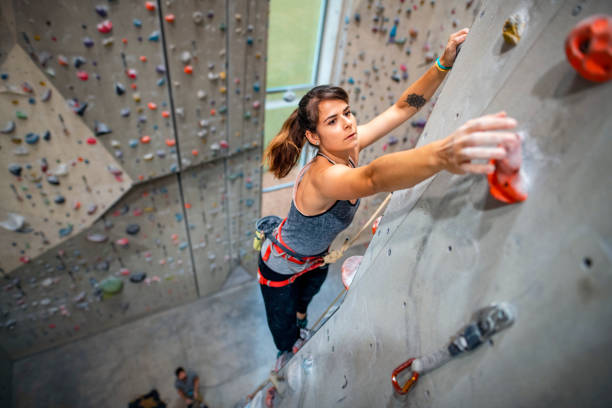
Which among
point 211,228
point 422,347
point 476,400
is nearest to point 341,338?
point 422,347

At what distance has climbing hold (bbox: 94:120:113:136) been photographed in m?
1.87

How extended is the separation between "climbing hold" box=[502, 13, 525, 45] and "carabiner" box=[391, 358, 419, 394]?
0.62 meters

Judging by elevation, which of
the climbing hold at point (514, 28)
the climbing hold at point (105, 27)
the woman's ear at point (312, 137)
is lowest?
the woman's ear at point (312, 137)

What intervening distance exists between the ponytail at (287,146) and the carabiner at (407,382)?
772 millimetres

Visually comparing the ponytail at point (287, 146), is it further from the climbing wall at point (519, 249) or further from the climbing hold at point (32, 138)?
the climbing hold at point (32, 138)

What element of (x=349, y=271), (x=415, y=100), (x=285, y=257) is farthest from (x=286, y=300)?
(x=415, y=100)

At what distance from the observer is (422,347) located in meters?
0.66

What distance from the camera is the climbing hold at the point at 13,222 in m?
1.96

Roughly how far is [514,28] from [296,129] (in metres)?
0.73

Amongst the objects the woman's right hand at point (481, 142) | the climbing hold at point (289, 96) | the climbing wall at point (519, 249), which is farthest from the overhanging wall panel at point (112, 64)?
the woman's right hand at point (481, 142)

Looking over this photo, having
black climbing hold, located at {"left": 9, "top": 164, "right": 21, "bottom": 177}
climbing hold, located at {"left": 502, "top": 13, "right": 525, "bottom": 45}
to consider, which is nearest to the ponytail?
climbing hold, located at {"left": 502, "top": 13, "right": 525, "bottom": 45}

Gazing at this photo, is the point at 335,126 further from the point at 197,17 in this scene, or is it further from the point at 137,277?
the point at 137,277

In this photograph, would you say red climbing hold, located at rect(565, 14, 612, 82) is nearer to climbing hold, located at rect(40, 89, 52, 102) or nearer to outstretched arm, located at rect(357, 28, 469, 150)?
outstretched arm, located at rect(357, 28, 469, 150)

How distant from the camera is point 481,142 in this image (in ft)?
1.72
